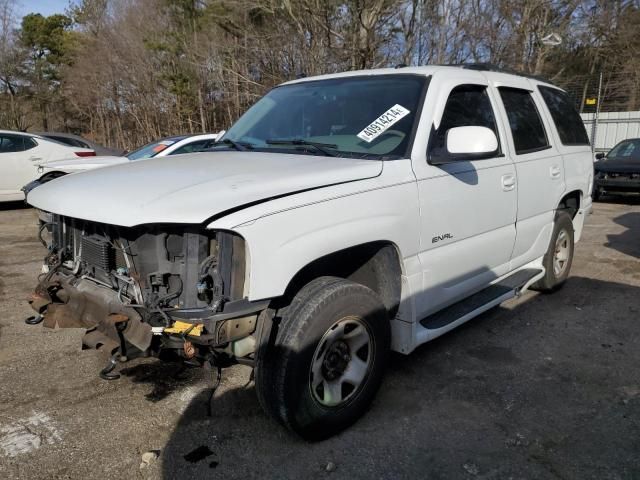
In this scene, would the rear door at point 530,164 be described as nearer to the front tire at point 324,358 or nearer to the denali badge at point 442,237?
the denali badge at point 442,237

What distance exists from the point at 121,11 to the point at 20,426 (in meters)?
28.9

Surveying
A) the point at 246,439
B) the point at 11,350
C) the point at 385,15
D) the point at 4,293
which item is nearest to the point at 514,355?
the point at 246,439

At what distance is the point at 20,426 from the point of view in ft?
10.0

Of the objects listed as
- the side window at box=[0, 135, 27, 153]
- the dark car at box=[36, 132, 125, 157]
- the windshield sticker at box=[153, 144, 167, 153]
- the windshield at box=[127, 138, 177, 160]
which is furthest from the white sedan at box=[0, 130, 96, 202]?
the windshield sticker at box=[153, 144, 167, 153]

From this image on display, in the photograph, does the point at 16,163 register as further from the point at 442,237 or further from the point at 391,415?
the point at 391,415

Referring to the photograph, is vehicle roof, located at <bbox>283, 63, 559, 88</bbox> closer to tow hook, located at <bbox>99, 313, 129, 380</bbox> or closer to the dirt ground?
the dirt ground

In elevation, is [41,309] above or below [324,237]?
below

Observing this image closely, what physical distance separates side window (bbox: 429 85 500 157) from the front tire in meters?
1.13

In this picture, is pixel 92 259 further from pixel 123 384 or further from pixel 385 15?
pixel 385 15

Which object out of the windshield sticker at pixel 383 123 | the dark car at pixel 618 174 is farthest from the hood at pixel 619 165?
the windshield sticker at pixel 383 123

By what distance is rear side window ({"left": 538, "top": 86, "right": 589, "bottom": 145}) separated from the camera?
4.95 metres

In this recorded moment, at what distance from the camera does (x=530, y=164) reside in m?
4.26

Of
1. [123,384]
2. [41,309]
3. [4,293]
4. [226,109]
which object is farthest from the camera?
[226,109]

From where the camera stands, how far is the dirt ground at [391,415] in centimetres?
270
